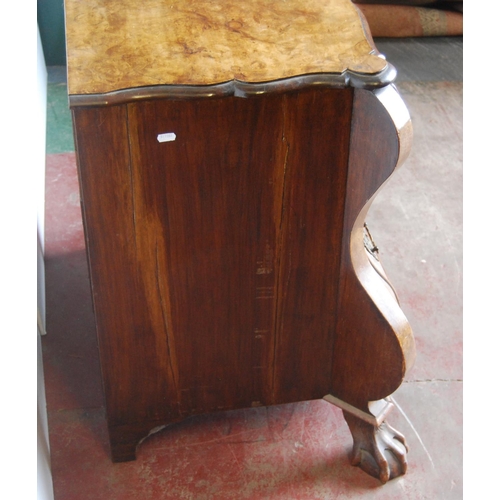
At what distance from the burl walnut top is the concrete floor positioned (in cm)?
94

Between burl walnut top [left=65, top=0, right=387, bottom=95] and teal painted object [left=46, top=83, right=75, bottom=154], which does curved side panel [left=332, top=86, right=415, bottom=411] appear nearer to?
burl walnut top [left=65, top=0, right=387, bottom=95]

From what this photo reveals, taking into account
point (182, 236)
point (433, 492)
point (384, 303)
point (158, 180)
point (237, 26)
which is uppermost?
point (237, 26)

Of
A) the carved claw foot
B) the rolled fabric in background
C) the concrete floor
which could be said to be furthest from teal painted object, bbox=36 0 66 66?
the carved claw foot

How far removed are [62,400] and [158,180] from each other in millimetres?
836

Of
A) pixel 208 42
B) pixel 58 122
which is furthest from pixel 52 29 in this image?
pixel 208 42

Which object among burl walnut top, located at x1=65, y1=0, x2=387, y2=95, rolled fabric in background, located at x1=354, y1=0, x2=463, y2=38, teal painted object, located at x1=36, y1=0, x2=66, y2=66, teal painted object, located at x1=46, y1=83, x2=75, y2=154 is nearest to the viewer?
burl walnut top, located at x1=65, y1=0, x2=387, y2=95

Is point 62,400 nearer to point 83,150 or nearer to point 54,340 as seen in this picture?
point 54,340

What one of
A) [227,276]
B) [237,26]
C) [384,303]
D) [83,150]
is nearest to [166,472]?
[227,276]

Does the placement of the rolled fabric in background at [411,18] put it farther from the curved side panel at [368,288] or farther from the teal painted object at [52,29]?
the curved side panel at [368,288]

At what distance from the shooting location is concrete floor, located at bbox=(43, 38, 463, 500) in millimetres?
1677

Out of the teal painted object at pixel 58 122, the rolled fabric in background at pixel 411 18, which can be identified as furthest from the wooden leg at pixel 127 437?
the rolled fabric in background at pixel 411 18

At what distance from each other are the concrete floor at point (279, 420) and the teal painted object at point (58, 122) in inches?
11.4

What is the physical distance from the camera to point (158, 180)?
1.31 meters

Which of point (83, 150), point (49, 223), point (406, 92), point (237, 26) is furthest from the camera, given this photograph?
point (406, 92)
